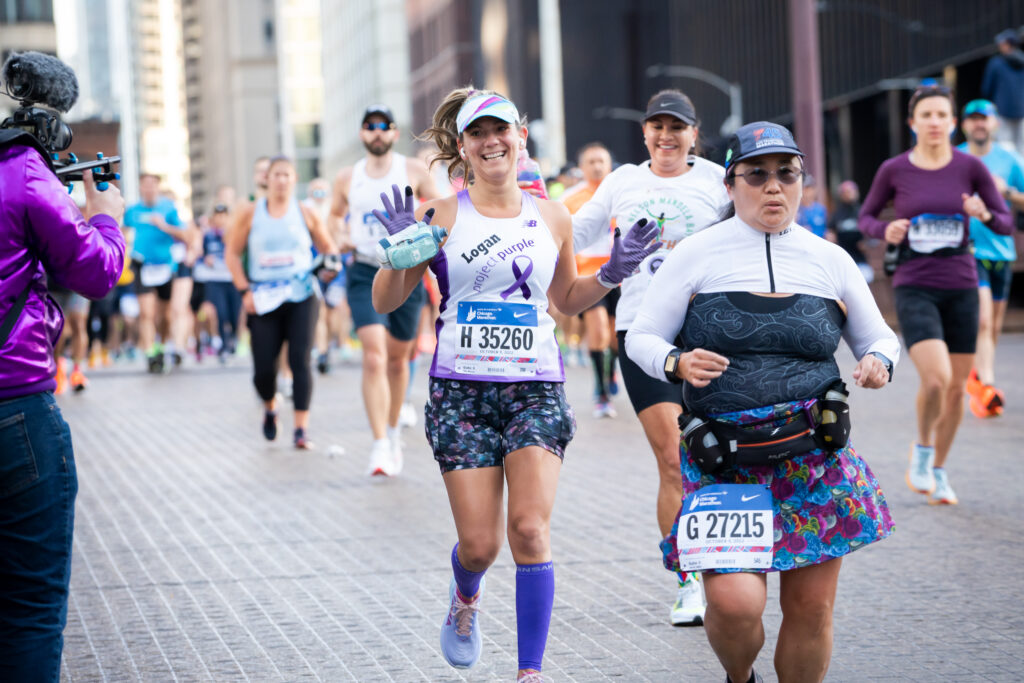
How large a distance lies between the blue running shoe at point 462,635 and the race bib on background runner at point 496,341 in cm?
75

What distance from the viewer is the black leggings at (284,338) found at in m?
A: 11.6

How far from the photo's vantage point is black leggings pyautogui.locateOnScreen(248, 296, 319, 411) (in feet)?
38.1

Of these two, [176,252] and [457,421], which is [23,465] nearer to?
[457,421]

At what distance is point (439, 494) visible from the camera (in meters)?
9.62

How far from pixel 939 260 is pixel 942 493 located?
1.19 m

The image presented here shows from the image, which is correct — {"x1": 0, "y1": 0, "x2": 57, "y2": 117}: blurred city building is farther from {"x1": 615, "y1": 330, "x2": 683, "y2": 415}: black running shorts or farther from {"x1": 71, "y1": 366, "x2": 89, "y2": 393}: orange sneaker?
{"x1": 615, "y1": 330, "x2": 683, "y2": 415}: black running shorts

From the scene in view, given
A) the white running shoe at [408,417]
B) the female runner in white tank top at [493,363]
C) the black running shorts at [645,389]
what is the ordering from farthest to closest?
the white running shoe at [408,417] → the black running shorts at [645,389] → the female runner in white tank top at [493,363]

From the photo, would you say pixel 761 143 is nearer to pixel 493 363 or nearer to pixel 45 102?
pixel 493 363

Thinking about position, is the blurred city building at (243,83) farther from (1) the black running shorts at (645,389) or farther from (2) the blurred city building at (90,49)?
(1) the black running shorts at (645,389)

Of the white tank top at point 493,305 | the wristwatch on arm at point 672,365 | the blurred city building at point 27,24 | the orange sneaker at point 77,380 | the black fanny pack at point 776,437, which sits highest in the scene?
the blurred city building at point 27,24

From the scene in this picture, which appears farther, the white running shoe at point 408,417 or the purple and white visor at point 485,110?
the white running shoe at point 408,417

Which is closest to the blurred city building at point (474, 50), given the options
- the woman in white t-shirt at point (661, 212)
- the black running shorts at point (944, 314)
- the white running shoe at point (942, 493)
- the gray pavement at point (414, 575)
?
the gray pavement at point (414, 575)

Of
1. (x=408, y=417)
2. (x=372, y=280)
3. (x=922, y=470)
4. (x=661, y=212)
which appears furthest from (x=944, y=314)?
(x=408, y=417)

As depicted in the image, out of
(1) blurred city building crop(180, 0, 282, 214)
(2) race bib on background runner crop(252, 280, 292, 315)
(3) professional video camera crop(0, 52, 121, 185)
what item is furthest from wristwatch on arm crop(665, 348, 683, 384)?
(1) blurred city building crop(180, 0, 282, 214)
